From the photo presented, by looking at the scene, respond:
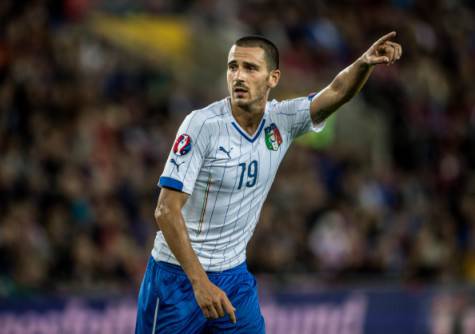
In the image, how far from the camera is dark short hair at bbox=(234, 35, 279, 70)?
539cm

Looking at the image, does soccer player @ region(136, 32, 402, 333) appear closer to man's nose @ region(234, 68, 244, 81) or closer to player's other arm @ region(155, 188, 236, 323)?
man's nose @ region(234, 68, 244, 81)

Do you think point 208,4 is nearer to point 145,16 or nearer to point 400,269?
point 145,16

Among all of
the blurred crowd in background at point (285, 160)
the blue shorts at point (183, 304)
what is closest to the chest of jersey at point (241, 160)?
the blue shorts at point (183, 304)

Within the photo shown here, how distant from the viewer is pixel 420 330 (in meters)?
12.0

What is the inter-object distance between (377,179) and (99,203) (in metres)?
4.62

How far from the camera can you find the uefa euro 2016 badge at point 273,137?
5.60 meters

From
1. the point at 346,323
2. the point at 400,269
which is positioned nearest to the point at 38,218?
the point at 346,323

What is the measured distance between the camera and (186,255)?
5.01 metres

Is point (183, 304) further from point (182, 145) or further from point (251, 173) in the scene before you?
point (182, 145)

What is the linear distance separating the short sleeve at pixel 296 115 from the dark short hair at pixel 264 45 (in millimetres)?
333

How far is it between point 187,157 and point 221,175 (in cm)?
29

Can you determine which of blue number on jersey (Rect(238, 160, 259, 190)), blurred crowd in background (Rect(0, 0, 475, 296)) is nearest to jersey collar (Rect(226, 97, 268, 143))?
blue number on jersey (Rect(238, 160, 259, 190))

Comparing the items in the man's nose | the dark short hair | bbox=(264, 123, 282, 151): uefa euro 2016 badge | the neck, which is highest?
the dark short hair

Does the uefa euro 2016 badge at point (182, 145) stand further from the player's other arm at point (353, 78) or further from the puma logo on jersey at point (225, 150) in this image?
the player's other arm at point (353, 78)
